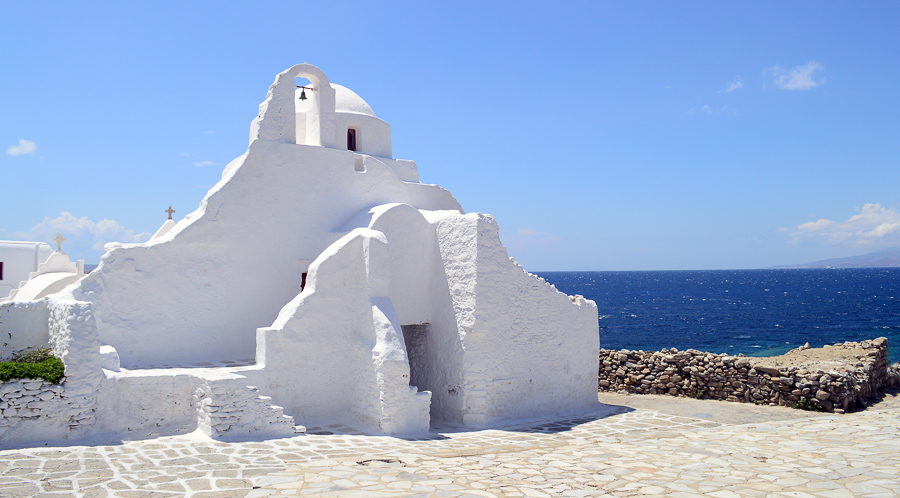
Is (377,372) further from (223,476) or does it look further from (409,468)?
(223,476)

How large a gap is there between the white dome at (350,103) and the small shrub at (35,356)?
7863 mm

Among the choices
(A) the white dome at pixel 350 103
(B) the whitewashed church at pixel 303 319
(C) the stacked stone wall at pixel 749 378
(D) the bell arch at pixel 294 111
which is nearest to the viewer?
(B) the whitewashed church at pixel 303 319

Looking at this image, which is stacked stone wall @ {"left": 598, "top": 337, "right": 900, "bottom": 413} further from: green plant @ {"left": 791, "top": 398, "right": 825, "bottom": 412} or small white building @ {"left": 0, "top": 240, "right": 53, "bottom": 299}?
small white building @ {"left": 0, "top": 240, "right": 53, "bottom": 299}

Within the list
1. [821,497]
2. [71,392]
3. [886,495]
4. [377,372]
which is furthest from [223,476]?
[886,495]

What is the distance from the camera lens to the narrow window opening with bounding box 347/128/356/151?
14547 mm

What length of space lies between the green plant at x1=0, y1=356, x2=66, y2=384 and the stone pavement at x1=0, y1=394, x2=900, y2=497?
0.96 metres

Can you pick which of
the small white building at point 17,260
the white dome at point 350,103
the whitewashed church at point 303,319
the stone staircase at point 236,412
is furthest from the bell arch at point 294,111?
the small white building at point 17,260

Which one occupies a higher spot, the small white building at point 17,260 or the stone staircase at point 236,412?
the small white building at point 17,260

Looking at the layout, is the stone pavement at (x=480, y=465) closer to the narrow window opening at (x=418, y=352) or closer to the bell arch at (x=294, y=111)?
the narrow window opening at (x=418, y=352)

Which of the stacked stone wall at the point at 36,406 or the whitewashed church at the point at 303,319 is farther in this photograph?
the whitewashed church at the point at 303,319

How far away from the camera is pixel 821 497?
6285 millimetres

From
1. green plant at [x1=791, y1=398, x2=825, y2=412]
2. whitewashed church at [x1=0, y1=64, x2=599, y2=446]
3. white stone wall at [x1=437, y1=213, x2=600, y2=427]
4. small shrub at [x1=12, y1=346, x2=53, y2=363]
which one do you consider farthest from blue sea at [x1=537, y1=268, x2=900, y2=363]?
small shrub at [x1=12, y1=346, x2=53, y2=363]

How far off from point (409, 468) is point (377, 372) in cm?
294

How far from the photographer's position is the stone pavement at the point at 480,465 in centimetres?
650
